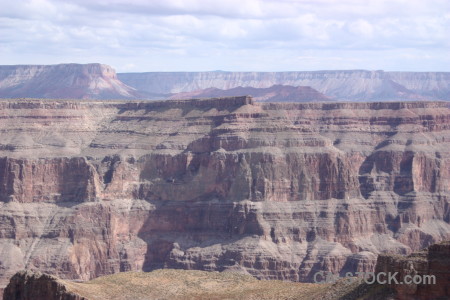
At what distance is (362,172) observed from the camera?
160m

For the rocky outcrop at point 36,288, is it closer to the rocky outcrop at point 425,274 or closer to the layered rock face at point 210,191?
the rocky outcrop at point 425,274

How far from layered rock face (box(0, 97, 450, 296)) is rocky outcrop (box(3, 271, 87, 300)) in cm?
5873

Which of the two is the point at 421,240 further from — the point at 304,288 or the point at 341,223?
the point at 304,288

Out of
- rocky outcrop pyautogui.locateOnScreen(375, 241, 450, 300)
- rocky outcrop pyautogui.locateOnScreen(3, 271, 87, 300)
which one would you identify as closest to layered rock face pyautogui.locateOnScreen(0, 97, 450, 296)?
rocky outcrop pyautogui.locateOnScreen(3, 271, 87, 300)

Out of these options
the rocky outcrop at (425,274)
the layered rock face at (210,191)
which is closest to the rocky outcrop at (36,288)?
the rocky outcrop at (425,274)

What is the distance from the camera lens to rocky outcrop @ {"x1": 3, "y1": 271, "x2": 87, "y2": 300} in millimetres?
72750

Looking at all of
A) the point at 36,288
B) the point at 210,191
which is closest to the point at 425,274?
the point at 36,288

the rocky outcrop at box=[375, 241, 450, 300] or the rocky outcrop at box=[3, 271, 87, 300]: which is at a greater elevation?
the rocky outcrop at box=[375, 241, 450, 300]

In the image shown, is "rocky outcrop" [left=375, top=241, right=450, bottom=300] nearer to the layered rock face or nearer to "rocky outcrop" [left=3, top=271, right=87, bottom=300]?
"rocky outcrop" [left=3, top=271, right=87, bottom=300]

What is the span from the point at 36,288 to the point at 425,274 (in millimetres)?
26663

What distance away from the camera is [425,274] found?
58.7 m

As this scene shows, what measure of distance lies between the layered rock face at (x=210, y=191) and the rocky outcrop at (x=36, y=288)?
193ft

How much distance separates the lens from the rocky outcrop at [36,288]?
72750 mm

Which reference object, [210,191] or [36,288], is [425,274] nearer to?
[36,288]
